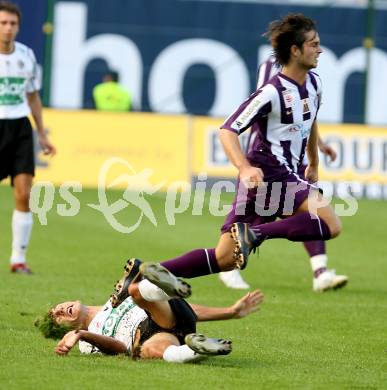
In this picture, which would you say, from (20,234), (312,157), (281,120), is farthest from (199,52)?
(281,120)

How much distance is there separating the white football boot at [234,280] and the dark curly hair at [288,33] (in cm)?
322

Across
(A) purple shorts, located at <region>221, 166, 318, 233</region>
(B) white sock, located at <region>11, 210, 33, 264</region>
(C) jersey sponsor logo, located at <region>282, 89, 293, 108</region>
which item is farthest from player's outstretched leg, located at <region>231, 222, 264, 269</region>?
(B) white sock, located at <region>11, 210, 33, 264</region>

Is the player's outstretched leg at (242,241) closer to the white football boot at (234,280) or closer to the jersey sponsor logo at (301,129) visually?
the jersey sponsor logo at (301,129)

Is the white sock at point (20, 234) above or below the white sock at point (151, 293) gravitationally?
below

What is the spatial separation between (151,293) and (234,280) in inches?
173

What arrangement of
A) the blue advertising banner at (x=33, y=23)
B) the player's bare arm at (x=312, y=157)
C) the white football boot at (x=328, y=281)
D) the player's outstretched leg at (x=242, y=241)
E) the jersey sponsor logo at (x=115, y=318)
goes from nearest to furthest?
the jersey sponsor logo at (x=115, y=318)
the player's outstretched leg at (x=242, y=241)
the player's bare arm at (x=312, y=157)
the white football boot at (x=328, y=281)
the blue advertising banner at (x=33, y=23)

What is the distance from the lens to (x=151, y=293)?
7.00 m

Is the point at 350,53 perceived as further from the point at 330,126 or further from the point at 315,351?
the point at 315,351

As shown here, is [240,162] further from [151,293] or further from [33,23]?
[33,23]

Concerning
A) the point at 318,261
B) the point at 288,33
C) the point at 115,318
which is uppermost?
the point at 288,33

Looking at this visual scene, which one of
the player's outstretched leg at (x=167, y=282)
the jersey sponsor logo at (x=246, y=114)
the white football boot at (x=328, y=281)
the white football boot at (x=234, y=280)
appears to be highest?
the jersey sponsor logo at (x=246, y=114)

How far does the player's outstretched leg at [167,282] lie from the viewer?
6.84m

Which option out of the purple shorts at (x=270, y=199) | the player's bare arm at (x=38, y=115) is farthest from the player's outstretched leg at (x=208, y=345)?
the player's bare arm at (x=38, y=115)

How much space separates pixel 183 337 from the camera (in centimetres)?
714
